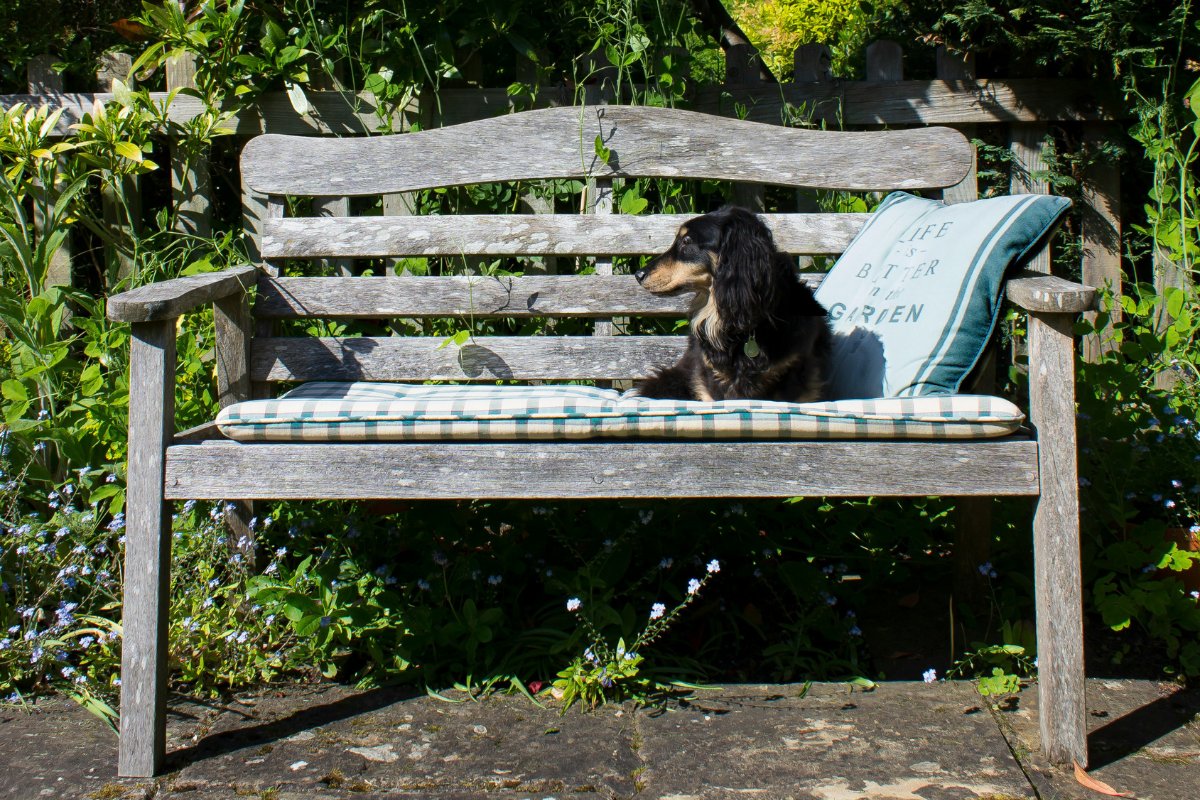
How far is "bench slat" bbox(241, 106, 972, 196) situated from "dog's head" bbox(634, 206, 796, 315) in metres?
0.44

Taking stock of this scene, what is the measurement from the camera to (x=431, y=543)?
2826 millimetres

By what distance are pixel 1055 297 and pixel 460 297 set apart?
1.57 m

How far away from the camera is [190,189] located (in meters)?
3.59

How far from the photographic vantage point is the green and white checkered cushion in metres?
2.13

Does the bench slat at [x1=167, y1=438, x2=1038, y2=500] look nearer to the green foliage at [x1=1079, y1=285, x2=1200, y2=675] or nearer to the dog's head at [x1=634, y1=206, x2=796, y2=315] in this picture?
Result: the dog's head at [x1=634, y1=206, x2=796, y2=315]

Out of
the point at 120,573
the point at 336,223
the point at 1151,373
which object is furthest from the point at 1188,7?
the point at 120,573

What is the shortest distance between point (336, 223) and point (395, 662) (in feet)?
4.02

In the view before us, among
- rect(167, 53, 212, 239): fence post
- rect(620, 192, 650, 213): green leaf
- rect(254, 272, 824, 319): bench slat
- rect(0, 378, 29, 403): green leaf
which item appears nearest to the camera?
rect(0, 378, 29, 403): green leaf

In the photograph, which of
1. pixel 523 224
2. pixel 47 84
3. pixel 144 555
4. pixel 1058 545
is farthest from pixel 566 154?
pixel 47 84

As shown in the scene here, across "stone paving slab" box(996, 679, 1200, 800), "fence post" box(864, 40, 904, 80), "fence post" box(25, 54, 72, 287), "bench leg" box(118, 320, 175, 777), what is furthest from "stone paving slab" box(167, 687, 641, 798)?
"fence post" box(864, 40, 904, 80)

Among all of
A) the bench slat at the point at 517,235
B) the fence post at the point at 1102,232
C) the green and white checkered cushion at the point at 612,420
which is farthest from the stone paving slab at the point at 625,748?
the fence post at the point at 1102,232

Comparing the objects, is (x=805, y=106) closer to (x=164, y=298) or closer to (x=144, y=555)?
(x=164, y=298)

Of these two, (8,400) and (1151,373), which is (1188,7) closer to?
(1151,373)

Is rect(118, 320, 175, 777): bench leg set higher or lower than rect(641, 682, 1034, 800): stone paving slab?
higher
